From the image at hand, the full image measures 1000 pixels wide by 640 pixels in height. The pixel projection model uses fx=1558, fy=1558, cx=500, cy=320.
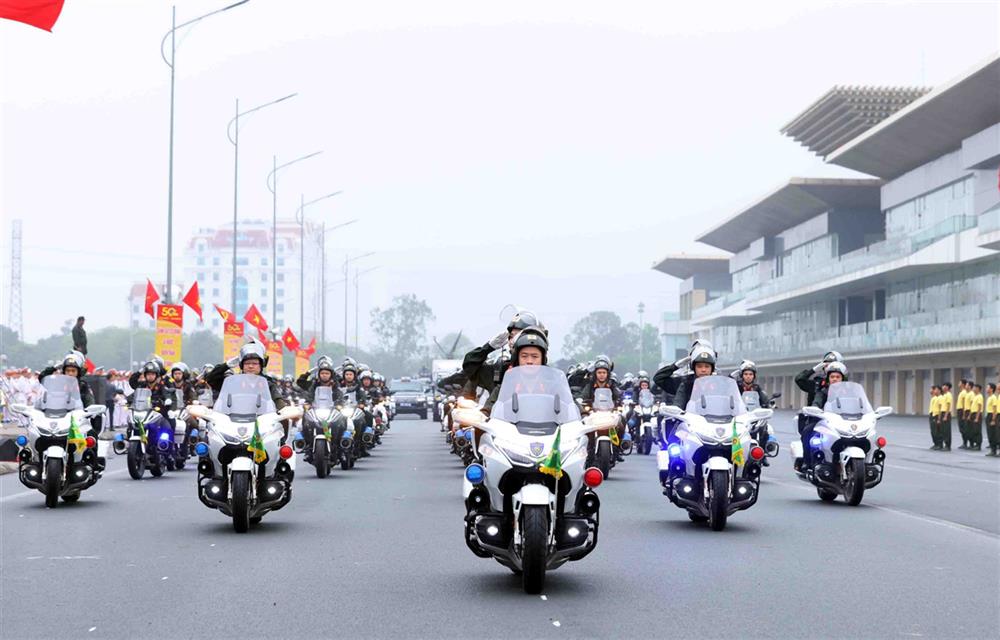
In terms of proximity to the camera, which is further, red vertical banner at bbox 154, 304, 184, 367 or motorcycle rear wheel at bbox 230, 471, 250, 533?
red vertical banner at bbox 154, 304, 184, 367

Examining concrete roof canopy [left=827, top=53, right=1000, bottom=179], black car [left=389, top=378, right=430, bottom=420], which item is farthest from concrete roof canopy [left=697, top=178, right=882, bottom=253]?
black car [left=389, top=378, right=430, bottom=420]

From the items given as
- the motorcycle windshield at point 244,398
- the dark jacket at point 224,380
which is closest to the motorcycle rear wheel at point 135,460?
the dark jacket at point 224,380

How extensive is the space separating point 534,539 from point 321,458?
568 inches

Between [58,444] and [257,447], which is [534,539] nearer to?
[257,447]

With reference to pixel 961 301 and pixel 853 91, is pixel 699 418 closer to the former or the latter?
pixel 961 301

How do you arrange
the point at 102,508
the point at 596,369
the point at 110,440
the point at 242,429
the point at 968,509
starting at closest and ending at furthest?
the point at 242,429 < the point at 102,508 < the point at 968,509 < the point at 596,369 < the point at 110,440

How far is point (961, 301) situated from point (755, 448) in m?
52.0

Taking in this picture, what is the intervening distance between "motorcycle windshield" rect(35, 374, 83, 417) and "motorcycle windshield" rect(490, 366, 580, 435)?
8229 millimetres

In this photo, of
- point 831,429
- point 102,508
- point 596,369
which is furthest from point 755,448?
point 596,369

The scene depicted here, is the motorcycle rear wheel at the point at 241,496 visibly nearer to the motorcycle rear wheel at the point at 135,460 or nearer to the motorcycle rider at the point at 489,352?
the motorcycle rider at the point at 489,352

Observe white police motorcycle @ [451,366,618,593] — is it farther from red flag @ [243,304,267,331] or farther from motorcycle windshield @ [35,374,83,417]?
red flag @ [243,304,267,331]

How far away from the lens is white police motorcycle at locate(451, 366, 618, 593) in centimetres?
1019

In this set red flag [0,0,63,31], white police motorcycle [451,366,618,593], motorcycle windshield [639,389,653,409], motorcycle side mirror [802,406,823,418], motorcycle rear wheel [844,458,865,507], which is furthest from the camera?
motorcycle windshield [639,389,653,409]

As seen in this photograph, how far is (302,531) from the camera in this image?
48.8 ft
